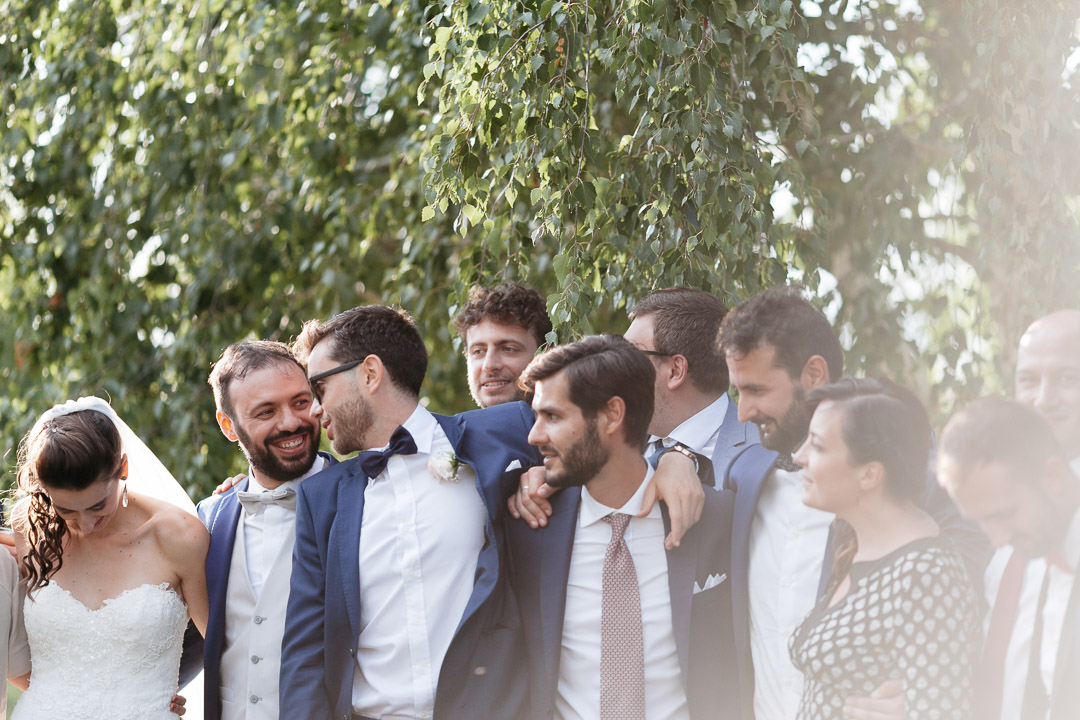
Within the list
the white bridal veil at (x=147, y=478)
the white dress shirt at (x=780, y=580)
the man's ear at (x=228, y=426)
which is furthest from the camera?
the white bridal veil at (x=147, y=478)

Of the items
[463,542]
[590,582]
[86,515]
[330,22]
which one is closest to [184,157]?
[330,22]

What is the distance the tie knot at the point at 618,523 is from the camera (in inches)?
90.7

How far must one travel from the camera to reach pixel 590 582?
231cm

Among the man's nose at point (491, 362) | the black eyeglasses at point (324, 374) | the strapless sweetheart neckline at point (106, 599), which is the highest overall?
the man's nose at point (491, 362)

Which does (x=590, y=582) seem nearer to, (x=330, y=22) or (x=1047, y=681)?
(x=1047, y=681)

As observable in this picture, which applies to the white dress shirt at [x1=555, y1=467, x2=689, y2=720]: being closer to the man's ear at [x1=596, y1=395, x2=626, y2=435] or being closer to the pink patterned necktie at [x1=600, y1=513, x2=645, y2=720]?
the pink patterned necktie at [x1=600, y1=513, x2=645, y2=720]

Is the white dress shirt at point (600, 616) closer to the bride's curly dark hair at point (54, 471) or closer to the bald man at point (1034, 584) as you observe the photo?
the bald man at point (1034, 584)

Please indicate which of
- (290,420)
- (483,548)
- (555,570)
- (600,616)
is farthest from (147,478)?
(600,616)

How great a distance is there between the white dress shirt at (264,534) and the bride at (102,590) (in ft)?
0.46

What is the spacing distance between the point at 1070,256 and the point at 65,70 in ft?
14.5

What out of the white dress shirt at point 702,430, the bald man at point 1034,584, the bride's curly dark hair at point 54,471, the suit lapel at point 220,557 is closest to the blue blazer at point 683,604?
the white dress shirt at point 702,430

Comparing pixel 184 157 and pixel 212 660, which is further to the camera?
pixel 184 157

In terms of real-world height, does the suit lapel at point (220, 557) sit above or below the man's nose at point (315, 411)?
below

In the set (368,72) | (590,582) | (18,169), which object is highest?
(368,72)
